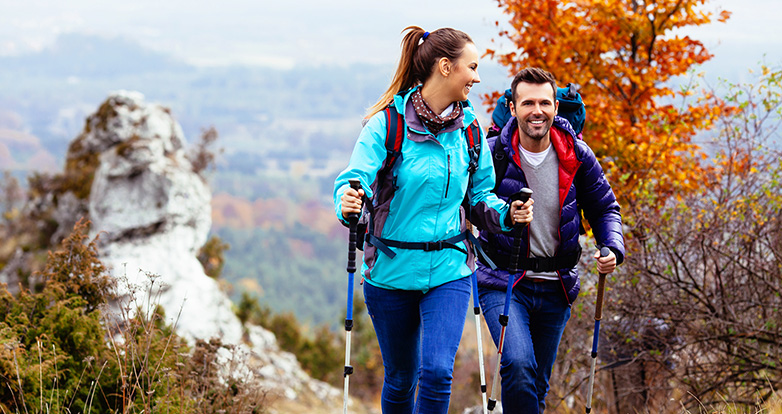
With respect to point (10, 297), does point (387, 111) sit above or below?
above

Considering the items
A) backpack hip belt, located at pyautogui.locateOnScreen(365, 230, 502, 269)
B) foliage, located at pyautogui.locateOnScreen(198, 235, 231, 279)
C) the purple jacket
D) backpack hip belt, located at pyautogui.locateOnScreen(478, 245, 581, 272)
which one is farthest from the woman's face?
foliage, located at pyautogui.locateOnScreen(198, 235, 231, 279)

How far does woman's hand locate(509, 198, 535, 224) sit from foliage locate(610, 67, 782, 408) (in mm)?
2508

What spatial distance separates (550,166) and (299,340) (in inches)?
948

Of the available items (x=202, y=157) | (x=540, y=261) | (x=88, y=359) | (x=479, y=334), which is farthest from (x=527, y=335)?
(x=202, y=157)

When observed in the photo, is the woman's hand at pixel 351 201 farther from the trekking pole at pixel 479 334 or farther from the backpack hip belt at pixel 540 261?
the backpack hip belt at pixel 540 261

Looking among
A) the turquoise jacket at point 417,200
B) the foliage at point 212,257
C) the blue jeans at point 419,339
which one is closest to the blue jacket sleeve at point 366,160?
the turquoise jacket at point 417,200

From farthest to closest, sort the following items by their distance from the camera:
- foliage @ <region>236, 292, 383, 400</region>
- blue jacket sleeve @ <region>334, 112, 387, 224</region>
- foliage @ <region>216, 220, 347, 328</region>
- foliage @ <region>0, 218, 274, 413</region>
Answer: foliage @ <region>216, 220, 347, 328</region>, foliage @ <region>236, 292, 383, 400</region>, foliage @ <region>0, 218, 274, 413</region>, blue jacket sleeve @ <region>334, 112, 387, 224</region>

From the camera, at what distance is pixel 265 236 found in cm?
13662

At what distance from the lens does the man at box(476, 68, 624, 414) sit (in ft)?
12.1

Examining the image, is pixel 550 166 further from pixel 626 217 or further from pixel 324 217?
pixel 324 217

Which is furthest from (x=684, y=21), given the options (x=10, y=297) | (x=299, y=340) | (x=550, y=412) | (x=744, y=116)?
(x=299, y=340)

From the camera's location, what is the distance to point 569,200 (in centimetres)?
376

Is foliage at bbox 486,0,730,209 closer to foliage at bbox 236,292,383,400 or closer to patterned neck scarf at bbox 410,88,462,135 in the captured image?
patterned neck scarf at bbox 410,88,462,135

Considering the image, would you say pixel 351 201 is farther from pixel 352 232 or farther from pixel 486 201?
pixel 486 201
